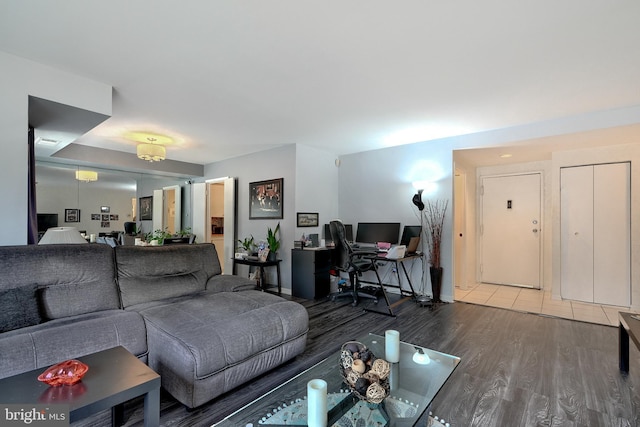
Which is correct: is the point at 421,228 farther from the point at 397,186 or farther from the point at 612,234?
the point at 612,234

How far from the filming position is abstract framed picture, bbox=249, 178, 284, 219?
473 cm

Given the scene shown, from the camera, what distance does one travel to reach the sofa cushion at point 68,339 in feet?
4.97

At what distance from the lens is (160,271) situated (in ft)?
8.70

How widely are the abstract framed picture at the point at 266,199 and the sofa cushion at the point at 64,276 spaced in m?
2.63

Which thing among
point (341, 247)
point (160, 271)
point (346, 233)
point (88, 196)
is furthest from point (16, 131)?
point (346, 233)

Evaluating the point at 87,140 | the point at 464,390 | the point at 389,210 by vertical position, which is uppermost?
the point at 87,140

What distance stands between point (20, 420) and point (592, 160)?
593 cm

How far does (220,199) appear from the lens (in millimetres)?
7020

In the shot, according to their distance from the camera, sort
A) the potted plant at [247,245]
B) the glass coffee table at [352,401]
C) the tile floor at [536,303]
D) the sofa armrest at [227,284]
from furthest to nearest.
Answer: the potted plant at [247,245], the tile floor at [536,303], the sofa armrest at [227,284], the glass coffee table at [352,401]

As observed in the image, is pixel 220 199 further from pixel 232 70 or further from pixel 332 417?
pixel 332 417

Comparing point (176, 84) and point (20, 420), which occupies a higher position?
point (176, 84)

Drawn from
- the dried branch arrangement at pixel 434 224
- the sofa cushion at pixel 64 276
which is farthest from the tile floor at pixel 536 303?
the sofa cushion at pixel 64 276

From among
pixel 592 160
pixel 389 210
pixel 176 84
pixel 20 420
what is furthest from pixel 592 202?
pixel 20 420

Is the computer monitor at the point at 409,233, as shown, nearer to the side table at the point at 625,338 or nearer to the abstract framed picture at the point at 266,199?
the abstract framed picture at the point at 266,199
